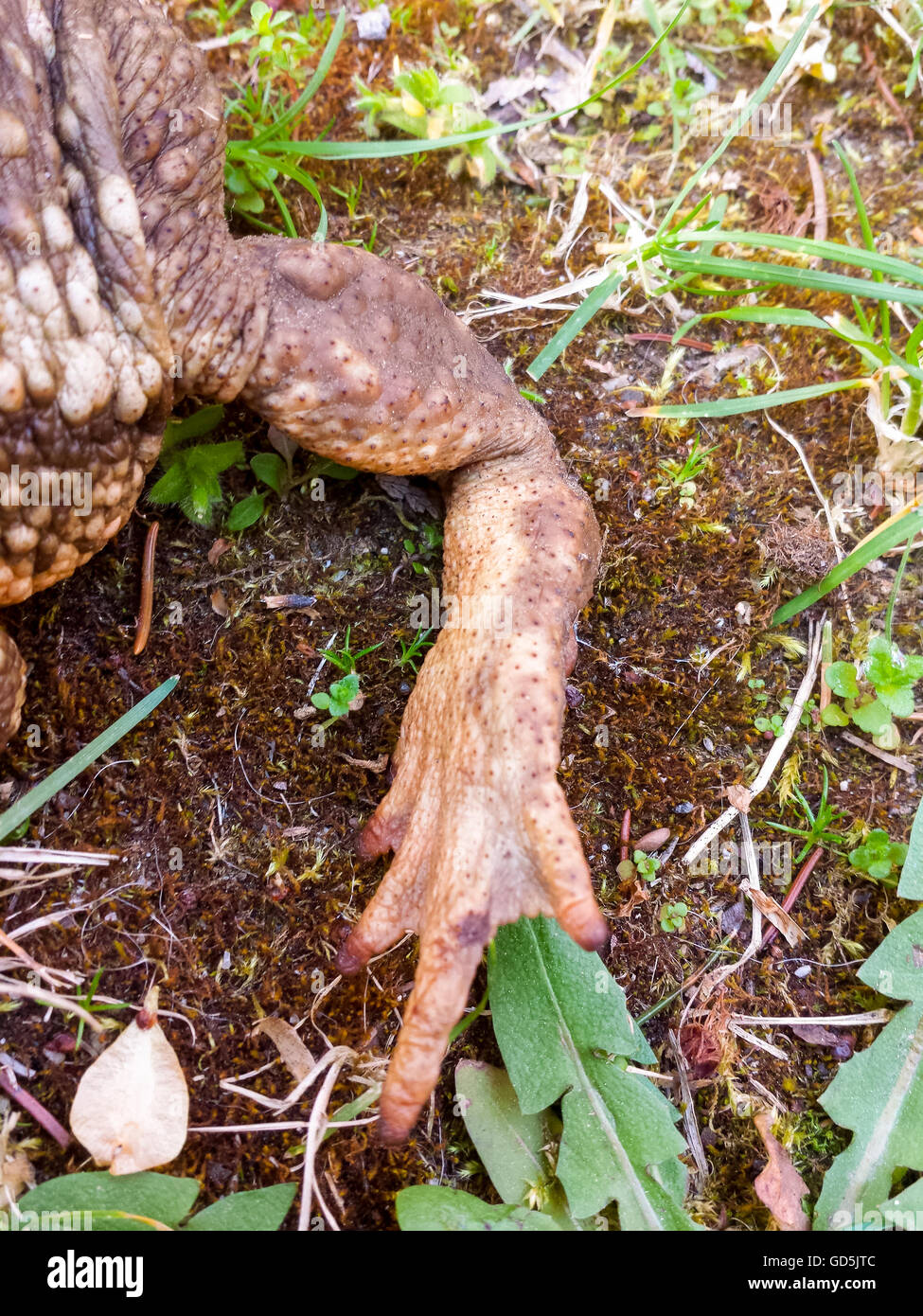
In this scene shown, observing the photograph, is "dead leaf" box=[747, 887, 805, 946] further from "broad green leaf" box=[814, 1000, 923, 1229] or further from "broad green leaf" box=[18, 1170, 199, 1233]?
"broad green leaf" box=[18, 1170, 199, 1233]

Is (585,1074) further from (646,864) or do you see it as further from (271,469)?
(271,469)

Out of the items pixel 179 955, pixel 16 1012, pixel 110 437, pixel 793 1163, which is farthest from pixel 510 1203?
pixel 110 437

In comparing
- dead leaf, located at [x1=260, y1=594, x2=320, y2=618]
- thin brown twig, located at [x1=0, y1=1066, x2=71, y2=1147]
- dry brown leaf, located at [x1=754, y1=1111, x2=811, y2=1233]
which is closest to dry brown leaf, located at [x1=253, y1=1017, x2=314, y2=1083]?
thin brown twig, located at [x1=0, y1=1066, x2=71, y2=1147]

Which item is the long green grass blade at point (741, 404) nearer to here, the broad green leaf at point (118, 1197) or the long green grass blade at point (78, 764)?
the long green grass blade at point (78, 764)

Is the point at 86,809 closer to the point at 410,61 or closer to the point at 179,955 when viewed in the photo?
the point at 179,955

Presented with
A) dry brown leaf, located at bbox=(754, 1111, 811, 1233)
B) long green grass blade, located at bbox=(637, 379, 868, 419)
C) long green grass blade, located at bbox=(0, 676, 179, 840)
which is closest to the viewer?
long green grass blade, located at bbox=(0, 676, 179, 840)
